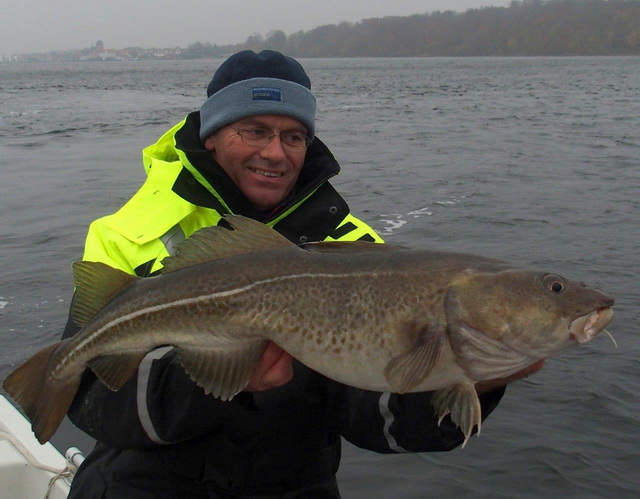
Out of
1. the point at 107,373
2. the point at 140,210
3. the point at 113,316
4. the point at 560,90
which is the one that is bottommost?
the point at 560,90

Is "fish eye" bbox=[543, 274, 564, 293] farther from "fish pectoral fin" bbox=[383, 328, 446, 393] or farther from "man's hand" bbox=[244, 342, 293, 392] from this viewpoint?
"man's hand" bbox=[244, 342, 293, 392]

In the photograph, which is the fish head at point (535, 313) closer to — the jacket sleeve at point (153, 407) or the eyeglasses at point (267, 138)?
the jacket sleeve at point (153, 407)

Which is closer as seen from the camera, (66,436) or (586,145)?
(66,436)

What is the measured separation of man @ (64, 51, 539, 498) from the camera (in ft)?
10.1

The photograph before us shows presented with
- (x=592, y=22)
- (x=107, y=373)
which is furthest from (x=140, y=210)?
(x=592, y=22)

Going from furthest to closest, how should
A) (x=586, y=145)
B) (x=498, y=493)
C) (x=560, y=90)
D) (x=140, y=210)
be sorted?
(x=560, y=90), (x=586, y=145), (x=498, y=493), (x=140, y=210)

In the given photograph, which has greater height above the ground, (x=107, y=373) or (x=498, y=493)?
(x=107, y=373)

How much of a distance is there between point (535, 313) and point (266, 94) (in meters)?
1.88

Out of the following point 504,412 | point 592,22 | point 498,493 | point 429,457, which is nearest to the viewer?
point 498,493

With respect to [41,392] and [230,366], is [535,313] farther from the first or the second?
[41,392]

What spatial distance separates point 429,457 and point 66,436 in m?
3.09

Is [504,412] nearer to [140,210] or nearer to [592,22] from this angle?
[140,210]

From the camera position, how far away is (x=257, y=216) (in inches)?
149

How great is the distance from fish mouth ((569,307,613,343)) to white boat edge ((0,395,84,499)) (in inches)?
117
